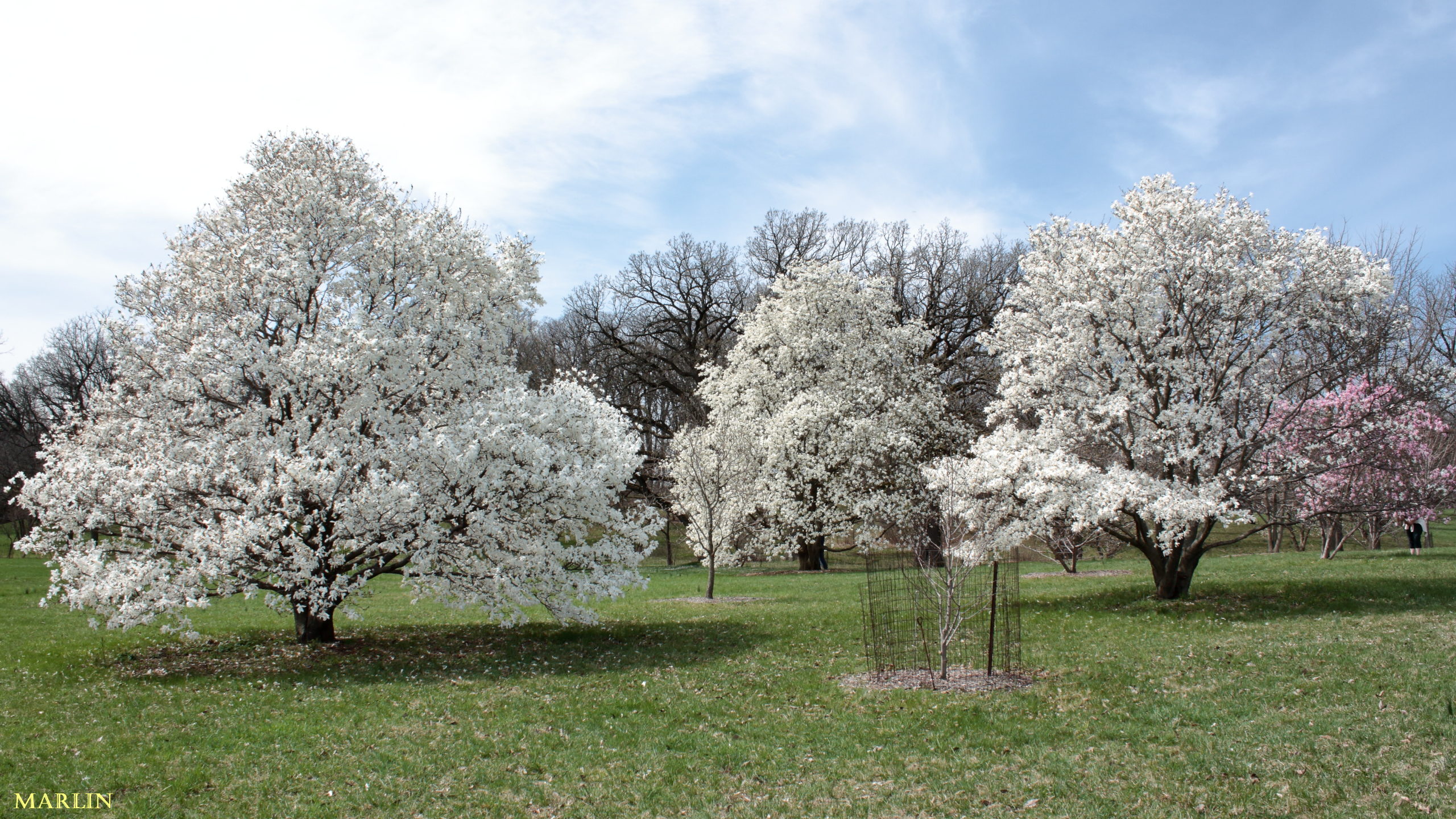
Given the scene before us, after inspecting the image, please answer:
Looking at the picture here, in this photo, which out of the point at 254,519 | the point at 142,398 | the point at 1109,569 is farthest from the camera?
the point at 1109,569

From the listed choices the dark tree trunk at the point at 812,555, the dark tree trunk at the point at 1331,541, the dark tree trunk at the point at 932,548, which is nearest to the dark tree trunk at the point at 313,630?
the dark tree trunk at the point at 932,548

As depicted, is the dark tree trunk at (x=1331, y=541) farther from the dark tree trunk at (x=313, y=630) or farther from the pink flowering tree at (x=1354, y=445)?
the dark tree trunk at (x=313, y=630)

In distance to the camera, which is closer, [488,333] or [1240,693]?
[1240,693]

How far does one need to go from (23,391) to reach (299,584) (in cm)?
4547

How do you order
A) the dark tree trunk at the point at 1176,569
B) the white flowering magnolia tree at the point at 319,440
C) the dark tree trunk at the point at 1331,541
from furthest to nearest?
the dark tree trunk at the point at 1331,541 → the dark tree trunk at the point at 1176,569 → the white flowering magnolia tree at the point at 319,440

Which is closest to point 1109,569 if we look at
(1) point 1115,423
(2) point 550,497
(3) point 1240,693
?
(1) point 1115,423

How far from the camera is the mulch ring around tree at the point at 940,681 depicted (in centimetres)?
999

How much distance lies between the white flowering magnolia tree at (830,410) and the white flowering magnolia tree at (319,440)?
1305 centimetres

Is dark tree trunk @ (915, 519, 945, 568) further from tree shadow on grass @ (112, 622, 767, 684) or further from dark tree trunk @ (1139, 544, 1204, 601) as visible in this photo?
dark tree trunk @ (1139, 544, 1204, 601)

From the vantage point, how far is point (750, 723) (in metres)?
9.02

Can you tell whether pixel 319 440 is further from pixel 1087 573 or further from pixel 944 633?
Answer: pixel 1087 573

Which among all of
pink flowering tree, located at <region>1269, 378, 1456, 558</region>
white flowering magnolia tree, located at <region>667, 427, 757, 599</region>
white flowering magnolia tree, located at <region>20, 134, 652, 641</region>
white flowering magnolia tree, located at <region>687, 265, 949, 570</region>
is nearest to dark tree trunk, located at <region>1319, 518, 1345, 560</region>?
pink flowering tree, located at <region>1269, 378, 1456, 558</region>

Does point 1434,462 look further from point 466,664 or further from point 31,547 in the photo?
point 31,547

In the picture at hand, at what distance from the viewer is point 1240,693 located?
902 centimetres
